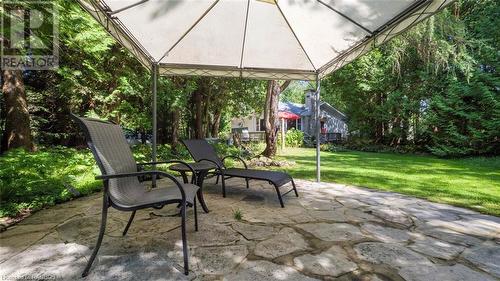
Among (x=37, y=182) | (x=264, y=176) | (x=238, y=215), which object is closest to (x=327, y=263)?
(x=238, y=215)

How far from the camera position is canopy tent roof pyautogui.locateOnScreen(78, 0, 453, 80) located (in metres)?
3.68

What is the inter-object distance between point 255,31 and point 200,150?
8.21 ft

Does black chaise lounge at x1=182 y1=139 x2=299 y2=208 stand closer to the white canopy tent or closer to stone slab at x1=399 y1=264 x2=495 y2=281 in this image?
the white canopy tent

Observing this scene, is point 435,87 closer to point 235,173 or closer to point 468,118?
point 468,118

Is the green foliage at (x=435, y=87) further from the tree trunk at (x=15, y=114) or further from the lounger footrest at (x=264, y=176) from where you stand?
the tree trunk at (x=15, y=114)

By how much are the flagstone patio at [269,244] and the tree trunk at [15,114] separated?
15.2 feet

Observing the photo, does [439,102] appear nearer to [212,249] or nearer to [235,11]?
[235,11]

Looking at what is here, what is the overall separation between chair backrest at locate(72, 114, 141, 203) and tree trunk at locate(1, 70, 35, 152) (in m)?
6.15

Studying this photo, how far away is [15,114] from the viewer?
7.22m

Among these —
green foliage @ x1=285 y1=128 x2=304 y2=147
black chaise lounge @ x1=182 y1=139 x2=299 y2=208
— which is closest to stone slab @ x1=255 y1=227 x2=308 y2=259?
black chaise lounge @ x1=182 y1=139 x2=299 y2=208

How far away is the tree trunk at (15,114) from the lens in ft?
23.6

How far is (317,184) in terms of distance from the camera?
19.4 ft

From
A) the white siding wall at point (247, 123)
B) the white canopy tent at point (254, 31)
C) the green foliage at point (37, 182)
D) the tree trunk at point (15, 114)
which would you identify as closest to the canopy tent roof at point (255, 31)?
the white canopy tent at point (254, 31)

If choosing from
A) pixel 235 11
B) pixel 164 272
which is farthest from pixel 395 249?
pixel 235 11
